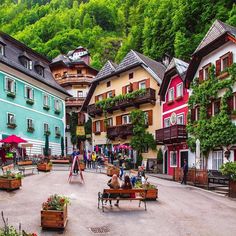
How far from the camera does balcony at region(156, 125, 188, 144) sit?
3178 centimetres

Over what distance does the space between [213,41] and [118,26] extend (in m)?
79.5

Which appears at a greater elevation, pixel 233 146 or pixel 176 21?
pixel 176 21

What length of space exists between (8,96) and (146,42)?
2758cm

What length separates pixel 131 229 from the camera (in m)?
11.3

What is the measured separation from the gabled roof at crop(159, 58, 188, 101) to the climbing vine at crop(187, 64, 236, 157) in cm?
277

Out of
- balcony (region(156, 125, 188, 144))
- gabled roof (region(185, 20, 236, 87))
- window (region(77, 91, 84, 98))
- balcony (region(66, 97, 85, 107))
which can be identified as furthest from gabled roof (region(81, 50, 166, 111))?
window (region(77, 91, 84, 98))

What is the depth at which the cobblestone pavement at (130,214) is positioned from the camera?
36.8 feet

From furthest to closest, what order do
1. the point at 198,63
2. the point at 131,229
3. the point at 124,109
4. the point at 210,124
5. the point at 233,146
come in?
the point at 124,109 → the point at 198,63 → the point at 210,124 → the point at 233,146 → the point at 131,229

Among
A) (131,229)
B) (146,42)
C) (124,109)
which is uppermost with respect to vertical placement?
(146,42)

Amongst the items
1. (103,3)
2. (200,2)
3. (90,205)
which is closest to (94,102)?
(200,2)

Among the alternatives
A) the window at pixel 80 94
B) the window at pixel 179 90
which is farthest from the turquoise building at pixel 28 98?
→ the window at pixel 179 90

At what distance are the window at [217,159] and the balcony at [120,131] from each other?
1289 centimetres

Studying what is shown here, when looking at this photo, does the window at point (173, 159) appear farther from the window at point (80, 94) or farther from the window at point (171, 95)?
the window at point (80, 94)

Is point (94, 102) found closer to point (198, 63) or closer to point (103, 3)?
point (198, 63)
